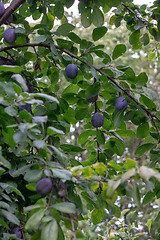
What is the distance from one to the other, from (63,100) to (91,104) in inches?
5.3

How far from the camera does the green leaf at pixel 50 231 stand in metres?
0.69

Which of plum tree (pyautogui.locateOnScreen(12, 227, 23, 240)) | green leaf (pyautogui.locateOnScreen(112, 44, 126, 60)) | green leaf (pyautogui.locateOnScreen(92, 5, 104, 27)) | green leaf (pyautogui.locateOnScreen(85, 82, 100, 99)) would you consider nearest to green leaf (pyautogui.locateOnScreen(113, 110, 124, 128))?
green leaf (pyautogui.locateOnScreen(85, 82, 100, 99))

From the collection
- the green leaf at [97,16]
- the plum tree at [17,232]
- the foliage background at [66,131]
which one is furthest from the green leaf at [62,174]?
the green leaf at [97,16]

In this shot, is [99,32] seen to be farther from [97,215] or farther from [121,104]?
[97,215]

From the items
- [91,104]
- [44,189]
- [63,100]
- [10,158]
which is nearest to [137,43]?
[91,104]

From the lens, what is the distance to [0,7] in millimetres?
1255

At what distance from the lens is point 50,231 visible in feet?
2.28

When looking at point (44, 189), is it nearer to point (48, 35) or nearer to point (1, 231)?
point (1, 231)

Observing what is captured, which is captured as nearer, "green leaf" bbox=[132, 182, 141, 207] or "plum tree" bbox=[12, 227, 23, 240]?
"green leaf" bbox=[132, 182, 141, 207]

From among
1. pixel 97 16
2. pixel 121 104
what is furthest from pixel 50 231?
pixel 97 16

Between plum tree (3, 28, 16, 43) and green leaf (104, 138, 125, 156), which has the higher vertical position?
plum tree (3, 28, 16, 43)

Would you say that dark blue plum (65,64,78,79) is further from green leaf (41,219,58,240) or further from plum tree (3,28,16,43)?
green leaf (41,219,58,240)

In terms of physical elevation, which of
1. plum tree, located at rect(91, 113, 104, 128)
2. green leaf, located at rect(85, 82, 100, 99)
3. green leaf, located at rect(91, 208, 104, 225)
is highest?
green leaf, located at rect(85, 82, 100, 99)

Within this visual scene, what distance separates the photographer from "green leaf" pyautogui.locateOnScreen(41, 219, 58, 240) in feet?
2.26
